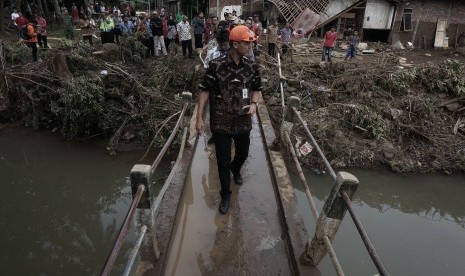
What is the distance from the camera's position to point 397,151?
10.4 m

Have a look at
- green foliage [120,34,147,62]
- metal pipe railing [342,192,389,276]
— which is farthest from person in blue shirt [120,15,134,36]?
metal pipe railing [342,192,389,276]

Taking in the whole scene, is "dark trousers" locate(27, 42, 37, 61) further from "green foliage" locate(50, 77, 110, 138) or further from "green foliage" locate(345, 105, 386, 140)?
"green foliage" locate(345, 105, 386, 140)

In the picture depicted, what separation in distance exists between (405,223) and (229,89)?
271 inches

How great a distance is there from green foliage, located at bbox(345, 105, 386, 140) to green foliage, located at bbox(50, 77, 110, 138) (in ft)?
25.0

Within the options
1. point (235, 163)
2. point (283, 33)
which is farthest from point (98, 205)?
point (283, 33)

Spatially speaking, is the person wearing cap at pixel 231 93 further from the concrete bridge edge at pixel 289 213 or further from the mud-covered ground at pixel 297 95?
the mud-covered ground at pixel 297 95

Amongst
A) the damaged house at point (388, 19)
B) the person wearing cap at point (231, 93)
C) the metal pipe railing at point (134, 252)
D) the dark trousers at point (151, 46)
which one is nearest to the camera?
the metal pipe railing at point (134, 252)

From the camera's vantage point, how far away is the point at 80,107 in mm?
10094

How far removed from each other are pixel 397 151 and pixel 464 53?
9974mm

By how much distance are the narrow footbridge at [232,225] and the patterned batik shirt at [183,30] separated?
8.83 m

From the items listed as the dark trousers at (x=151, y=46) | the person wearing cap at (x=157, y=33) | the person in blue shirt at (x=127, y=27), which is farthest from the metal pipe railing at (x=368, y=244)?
Result: the person in blue shirt at (x=127, y=27)

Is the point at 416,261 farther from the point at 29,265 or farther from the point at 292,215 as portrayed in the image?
the point at 29,265

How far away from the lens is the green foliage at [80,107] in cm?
994

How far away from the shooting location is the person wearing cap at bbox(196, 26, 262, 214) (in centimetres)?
346
